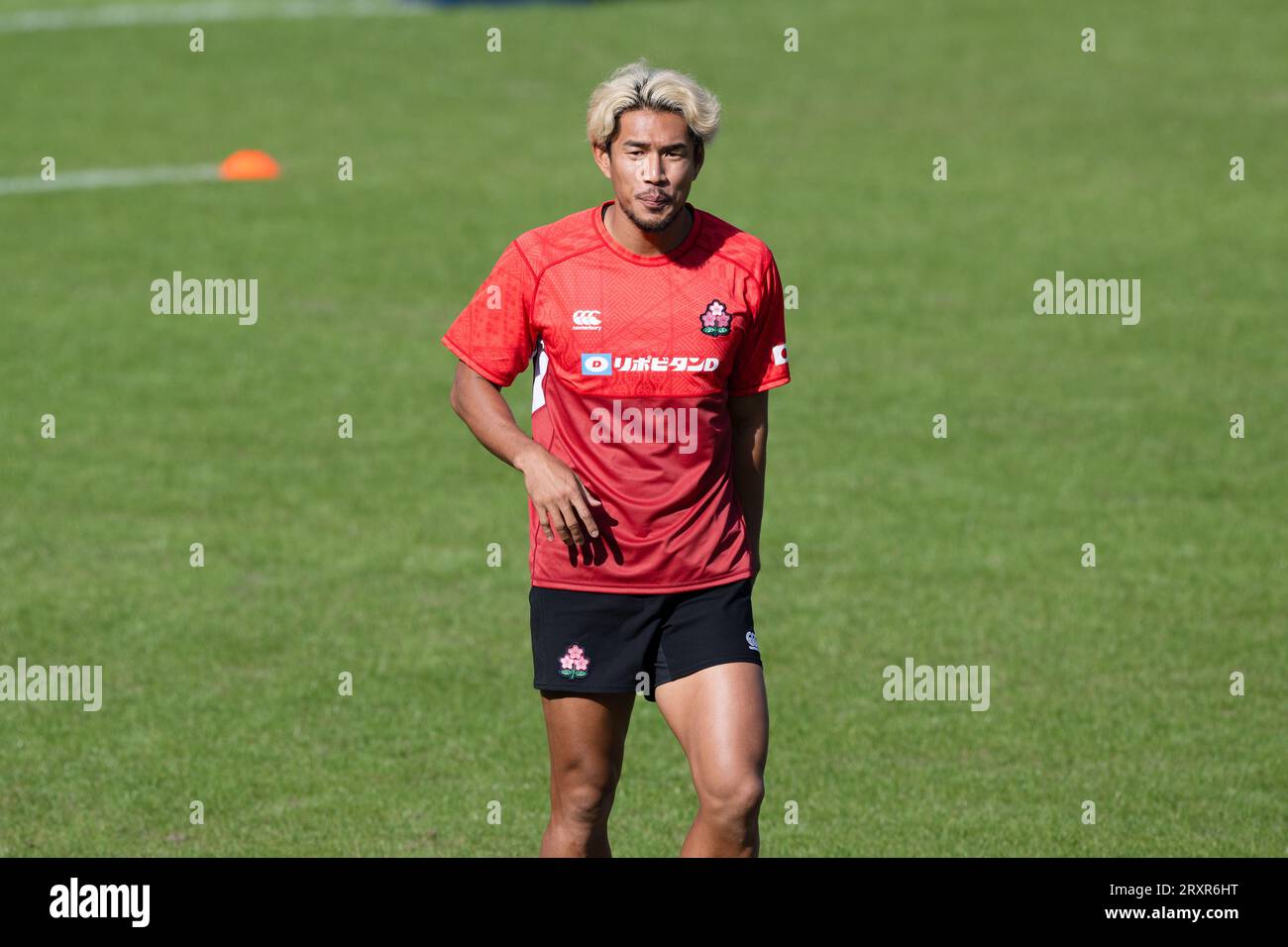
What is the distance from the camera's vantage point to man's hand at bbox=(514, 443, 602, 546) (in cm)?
650

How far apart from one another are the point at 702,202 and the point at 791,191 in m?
1.62

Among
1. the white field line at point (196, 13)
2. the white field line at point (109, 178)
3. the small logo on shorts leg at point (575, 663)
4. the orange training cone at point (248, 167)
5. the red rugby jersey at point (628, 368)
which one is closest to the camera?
the red rugby jersey at point (628, 368)

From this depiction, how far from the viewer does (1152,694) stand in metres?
10.9

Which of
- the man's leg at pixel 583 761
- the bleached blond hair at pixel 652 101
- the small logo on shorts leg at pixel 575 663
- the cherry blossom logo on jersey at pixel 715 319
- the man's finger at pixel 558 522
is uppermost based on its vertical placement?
the bleached blond hair at pixel 652 101

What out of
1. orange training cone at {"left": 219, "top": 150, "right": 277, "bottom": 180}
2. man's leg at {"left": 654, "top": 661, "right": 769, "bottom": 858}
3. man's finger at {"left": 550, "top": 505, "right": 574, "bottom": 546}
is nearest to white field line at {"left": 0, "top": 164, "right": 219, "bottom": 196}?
orange training cone at {"left": 219, "top": 150, "right": 277, "bottom": 180}

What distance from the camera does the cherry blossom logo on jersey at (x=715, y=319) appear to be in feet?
22.1

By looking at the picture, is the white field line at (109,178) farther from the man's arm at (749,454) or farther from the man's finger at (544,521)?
the man's finger at (544,521)

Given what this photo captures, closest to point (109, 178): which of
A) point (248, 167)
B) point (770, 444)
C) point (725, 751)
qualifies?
point (248, 167)

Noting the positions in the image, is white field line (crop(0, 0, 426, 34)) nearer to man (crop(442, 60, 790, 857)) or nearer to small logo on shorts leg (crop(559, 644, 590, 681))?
man (crop(442, 60, 790, 857))

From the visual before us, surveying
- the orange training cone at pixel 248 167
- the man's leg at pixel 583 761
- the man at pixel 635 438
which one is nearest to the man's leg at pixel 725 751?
the man at pixel 635 438

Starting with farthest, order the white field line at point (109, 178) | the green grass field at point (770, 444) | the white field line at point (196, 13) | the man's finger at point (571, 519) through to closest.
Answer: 1. the white field line at point (196, 13)
2. the white field line at point (109, 178)
3. the green grass field at point (770, 444)
4. the man's finger at point (571, 519)

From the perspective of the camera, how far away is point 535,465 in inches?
259

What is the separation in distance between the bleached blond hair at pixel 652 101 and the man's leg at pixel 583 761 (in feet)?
6.56
